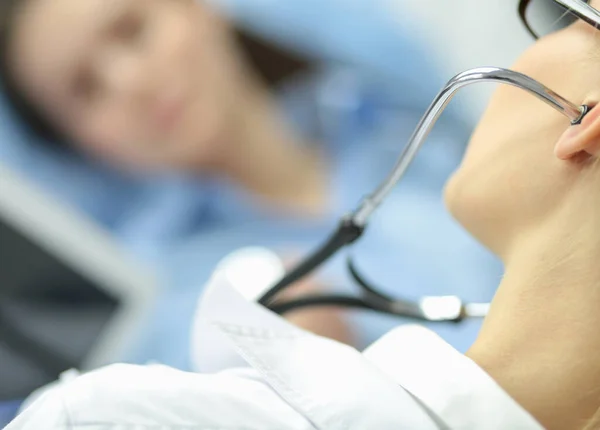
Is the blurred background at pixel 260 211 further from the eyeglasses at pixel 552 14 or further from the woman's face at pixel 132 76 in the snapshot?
the eyeglasses at pixel 552 14

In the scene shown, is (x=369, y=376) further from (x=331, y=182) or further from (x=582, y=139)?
(x=331, y=182)

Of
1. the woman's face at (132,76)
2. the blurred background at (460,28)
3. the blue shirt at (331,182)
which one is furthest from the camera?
the woman's face at (132,76)

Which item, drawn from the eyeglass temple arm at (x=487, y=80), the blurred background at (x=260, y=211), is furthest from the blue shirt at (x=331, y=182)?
the eyeglass temple arm at (x=487, y=80)

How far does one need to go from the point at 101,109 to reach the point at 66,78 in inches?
2.1

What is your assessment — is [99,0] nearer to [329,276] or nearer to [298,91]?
[298,91]

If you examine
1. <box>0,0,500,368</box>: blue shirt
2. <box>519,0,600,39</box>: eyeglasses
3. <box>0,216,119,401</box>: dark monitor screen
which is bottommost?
<box>0,216,119,401</box>: dark monitor screen

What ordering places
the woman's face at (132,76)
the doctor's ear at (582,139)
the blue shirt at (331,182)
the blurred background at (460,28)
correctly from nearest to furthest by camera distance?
the doctor's ear at (582,139), the blurred background at (460,28), the blue shirt at (331,182), the woman's face at (132,76)

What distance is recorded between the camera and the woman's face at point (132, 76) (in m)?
0.85

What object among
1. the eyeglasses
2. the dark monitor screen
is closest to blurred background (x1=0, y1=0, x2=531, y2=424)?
the dark monitor screen

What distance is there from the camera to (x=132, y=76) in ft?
2.86

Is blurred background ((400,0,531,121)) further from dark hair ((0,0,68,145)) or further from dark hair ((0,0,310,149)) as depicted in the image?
dark hair ((0,0,68,145))

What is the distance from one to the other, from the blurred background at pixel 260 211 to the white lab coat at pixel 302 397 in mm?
225

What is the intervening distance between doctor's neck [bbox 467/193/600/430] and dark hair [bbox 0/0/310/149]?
28.4 inches

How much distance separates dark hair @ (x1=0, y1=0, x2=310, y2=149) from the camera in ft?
2.87
